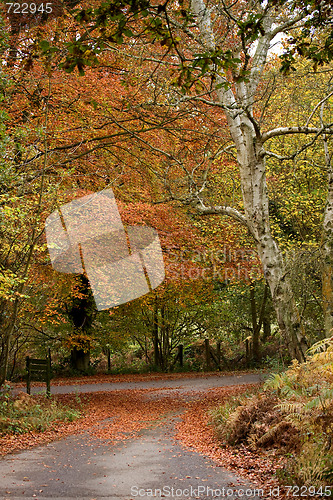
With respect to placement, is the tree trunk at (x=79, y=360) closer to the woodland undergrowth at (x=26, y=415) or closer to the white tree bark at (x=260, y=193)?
the woodland undergrowth at (x=26, y=415)

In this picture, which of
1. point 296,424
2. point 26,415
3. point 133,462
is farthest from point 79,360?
point 296,424

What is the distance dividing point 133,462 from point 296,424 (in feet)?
7.42

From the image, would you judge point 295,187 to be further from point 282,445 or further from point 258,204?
point 282,445

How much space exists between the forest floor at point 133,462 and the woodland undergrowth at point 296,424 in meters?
0.21

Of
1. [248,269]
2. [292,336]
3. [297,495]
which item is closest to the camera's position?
[297,495]

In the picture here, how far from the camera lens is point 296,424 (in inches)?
208

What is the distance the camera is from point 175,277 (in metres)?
14.7

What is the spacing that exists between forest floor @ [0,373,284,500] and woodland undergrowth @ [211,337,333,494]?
0.21m

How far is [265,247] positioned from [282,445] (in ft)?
15.8

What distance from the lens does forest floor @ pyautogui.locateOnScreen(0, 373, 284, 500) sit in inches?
186

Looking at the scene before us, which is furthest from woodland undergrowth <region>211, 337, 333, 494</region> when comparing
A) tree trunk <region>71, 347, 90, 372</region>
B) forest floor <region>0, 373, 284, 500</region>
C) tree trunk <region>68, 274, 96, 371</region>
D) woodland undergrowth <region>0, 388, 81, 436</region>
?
tree trunk <region>71, 347, 90, 372</region>

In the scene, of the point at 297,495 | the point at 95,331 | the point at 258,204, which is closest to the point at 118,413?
the point at 258,204

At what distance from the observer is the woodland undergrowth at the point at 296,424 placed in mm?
4371

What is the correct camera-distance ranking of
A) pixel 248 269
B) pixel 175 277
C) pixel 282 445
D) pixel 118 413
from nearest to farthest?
pixel 282 445 < pixel 118 413 < pixel 175 277 < pixel 248 269
